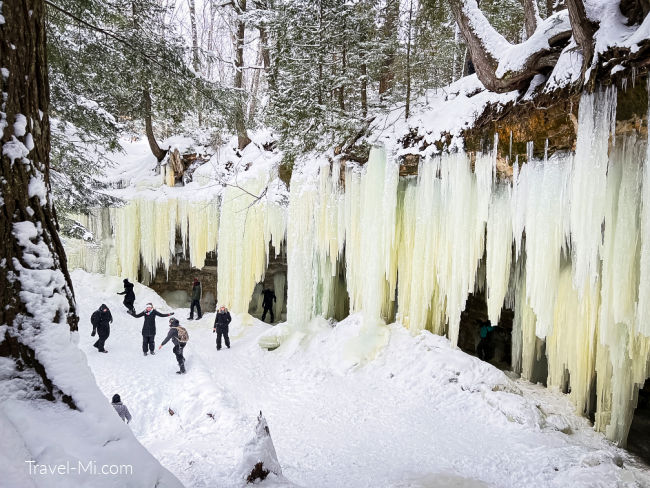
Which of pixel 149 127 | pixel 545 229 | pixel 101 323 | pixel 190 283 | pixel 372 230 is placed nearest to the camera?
pixel 545 229

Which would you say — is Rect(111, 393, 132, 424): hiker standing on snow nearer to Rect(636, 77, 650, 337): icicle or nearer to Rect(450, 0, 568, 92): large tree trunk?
Rect(636, 77, 650, 337): icicle

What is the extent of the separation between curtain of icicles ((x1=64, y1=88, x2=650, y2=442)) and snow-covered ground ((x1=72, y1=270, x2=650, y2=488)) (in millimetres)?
761

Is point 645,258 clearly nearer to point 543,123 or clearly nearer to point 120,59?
point 543,123

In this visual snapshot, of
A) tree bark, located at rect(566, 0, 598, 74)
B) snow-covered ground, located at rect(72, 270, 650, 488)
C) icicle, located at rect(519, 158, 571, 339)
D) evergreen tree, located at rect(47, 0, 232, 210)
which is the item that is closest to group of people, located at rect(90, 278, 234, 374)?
snow-covered ground, located at rect(72, 270, 650, 488)

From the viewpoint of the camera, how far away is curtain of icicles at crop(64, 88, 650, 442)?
15.5 ft

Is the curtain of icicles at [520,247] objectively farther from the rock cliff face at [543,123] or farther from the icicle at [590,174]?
the rock cliff face at [543,123]

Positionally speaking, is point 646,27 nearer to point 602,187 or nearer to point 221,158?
point 602,187

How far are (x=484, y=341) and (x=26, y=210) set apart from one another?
1118 cm

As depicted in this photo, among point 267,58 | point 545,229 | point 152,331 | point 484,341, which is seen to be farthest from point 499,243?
point 267,58

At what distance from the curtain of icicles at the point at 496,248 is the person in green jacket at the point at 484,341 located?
136 cm

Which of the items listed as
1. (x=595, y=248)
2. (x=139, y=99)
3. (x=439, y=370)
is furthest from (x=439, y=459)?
(x=139, y=99)

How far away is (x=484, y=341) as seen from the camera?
10.9m

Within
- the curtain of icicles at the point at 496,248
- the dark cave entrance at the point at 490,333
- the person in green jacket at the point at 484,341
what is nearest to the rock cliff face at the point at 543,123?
the curtain of icicles at the point at 496,248

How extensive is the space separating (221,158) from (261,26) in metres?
4.37
